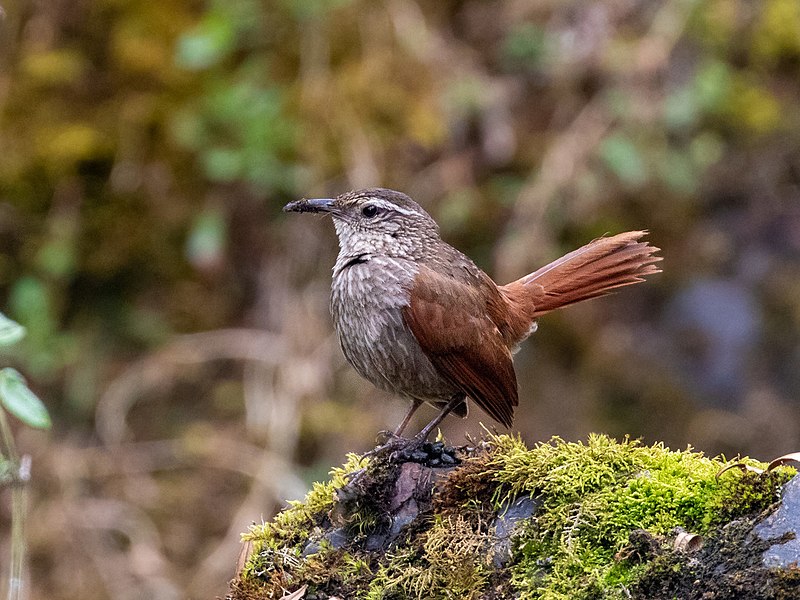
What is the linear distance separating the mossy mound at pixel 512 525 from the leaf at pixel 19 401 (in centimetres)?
74

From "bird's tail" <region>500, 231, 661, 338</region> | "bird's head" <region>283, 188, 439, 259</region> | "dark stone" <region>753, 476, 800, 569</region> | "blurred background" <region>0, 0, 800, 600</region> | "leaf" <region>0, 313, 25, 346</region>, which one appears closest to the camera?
"dark stone" <region>753, 476, 800, 569</region>

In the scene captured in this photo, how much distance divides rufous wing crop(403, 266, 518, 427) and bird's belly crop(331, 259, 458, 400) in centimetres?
4

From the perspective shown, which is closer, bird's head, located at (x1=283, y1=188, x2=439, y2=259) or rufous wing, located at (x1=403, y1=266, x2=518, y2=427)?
rufous wing, located at (x1=403, y1=266, x2=518, y2=427)

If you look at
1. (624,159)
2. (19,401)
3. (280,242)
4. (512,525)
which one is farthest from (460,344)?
(624,159)

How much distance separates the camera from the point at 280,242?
21.6ft

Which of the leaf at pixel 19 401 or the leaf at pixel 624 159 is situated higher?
the leaf at pixel 624 159

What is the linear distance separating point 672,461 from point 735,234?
437 cm

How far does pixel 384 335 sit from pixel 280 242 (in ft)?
9.32

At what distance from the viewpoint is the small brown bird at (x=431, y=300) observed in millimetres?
3875

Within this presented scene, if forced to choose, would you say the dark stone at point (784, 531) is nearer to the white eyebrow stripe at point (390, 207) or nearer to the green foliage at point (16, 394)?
the green foliage at point (16, 394)

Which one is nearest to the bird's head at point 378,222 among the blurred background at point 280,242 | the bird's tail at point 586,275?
the bird's tail at point 586,275

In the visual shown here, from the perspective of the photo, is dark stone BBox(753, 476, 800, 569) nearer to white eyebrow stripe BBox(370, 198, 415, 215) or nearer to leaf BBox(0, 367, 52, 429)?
leaf BBox(0, 367, 52, 429)

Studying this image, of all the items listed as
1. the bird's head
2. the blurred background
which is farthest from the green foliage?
the blurred background

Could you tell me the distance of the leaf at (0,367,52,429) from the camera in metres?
2.88
